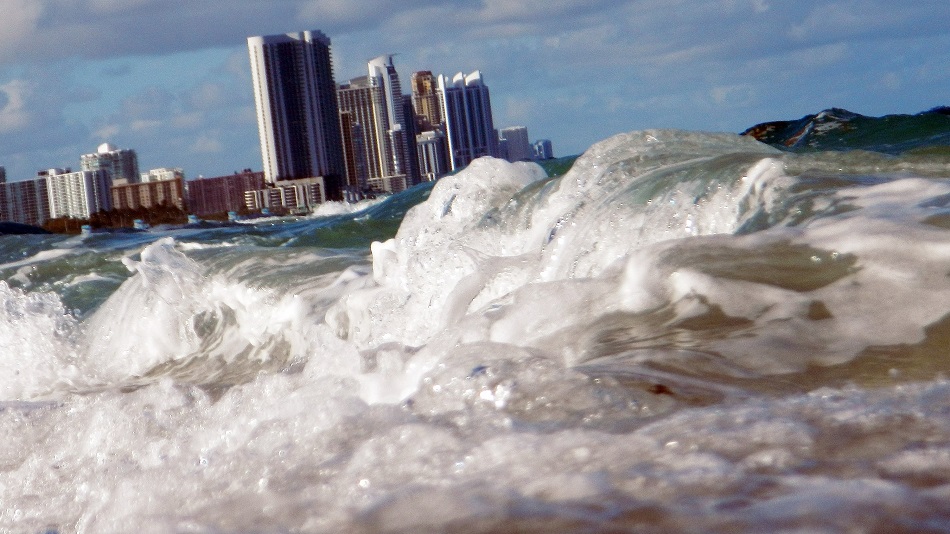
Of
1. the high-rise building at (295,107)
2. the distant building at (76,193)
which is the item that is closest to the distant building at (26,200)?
the distant building at (76,193)

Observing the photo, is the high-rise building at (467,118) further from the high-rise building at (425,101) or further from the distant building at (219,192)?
the distant building at (219,192)

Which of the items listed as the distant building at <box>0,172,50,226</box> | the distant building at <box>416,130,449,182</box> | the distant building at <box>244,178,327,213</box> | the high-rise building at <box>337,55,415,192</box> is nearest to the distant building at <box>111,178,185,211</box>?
the distant building at <box>0,172,50,226</box>

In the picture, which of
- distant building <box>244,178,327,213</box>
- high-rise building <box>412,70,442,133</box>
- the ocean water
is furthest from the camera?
high-rise building <box>412,70,442,133</box>

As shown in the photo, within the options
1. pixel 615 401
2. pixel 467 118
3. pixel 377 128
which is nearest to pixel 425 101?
pixel 377 128

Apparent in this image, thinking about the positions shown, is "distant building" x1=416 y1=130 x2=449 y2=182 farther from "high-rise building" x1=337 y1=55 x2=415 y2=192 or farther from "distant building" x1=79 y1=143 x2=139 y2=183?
"distant building" x1=79 y1=143 x2=139 y2=183

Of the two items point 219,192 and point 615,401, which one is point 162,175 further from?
point 615,401
